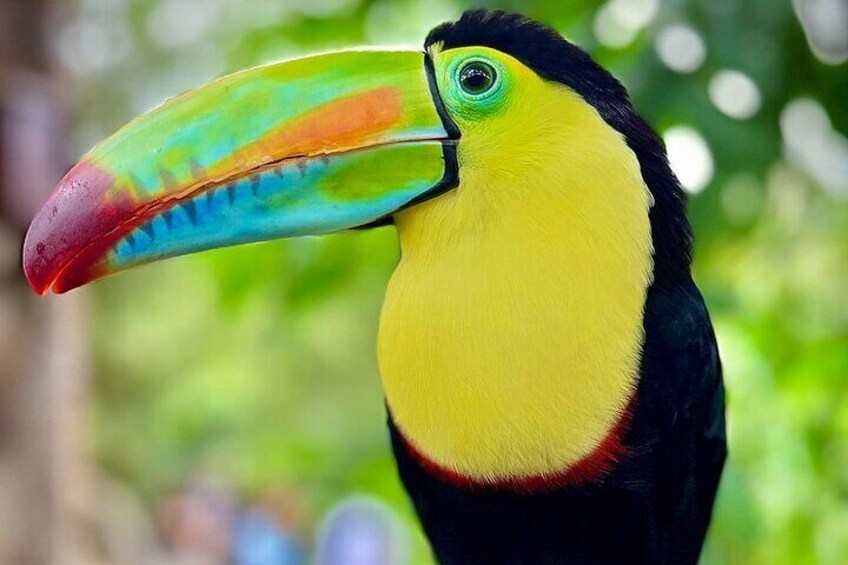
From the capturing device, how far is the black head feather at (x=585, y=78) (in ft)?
2.52

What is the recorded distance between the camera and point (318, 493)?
13.3ft

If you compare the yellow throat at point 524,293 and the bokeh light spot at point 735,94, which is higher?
the bokeh light spot at point 735,94

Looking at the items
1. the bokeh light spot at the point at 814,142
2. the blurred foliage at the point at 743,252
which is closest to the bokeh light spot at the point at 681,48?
the blurred foliage at the point at 743,252

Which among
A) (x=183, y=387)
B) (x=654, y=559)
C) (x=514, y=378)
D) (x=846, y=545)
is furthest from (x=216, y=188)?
(x=183, y=387)

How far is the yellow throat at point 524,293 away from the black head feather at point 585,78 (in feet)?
0.04

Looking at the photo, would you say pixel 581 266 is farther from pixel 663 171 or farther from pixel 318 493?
pixel 318 493

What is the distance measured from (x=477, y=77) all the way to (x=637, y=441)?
0.94 feet

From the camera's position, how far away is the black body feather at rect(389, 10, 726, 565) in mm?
774

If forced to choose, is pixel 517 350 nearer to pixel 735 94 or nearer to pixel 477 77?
pixel 477 77

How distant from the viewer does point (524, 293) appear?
718mm

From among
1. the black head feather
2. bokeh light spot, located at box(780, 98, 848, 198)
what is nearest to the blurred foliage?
bokeh light spot, located at box(780, 98, 848, 198)

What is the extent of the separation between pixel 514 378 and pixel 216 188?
0.78 feet

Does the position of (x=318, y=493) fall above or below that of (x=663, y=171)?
above

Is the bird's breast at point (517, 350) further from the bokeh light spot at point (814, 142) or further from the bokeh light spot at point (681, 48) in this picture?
the bokeh light spot at point (814, 142)
